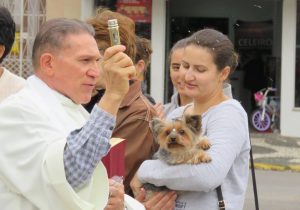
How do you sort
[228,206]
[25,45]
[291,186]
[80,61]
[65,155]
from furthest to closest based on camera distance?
[25,45]
[291,186]
[228,206]
[80,61]
[65,155]

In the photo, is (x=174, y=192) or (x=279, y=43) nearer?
(x=174, y=192)

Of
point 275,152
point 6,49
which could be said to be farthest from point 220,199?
point 275,152

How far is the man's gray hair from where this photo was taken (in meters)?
2.13

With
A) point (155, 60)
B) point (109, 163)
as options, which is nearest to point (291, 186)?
point (155, 60)

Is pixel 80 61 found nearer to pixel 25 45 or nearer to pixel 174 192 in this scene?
pixel 174 192

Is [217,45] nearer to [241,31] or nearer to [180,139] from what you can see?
[180,139]

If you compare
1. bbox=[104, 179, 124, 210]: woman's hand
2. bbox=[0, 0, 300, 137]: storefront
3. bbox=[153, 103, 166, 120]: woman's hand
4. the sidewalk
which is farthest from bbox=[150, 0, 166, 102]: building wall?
bbox=[104, 179, 124, 210]: woman's hand

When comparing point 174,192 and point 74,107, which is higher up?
point 74,107

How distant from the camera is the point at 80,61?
211cm

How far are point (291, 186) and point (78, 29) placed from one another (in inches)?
344

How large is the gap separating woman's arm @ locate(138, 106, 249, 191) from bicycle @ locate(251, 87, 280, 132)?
13.0 m

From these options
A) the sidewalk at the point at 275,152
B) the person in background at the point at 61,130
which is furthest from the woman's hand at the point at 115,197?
the sidewalk at the point at 275,152

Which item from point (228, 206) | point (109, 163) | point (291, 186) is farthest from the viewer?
point (291, 186)

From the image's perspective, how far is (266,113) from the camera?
15773 mm
